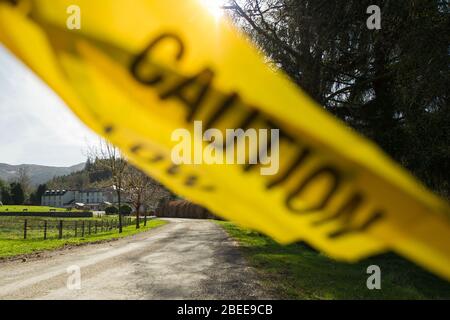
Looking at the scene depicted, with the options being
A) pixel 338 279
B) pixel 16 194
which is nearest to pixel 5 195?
pixel 16 194

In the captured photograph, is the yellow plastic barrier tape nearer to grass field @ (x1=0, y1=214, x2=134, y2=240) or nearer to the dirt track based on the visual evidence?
the dirt track

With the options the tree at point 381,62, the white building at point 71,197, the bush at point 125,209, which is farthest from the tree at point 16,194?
the tree at point 381,62

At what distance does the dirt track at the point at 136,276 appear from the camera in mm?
7797

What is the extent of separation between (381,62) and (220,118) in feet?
35.4

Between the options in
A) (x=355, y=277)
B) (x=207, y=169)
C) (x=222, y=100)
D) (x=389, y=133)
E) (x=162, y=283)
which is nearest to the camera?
(x=222, y=100)

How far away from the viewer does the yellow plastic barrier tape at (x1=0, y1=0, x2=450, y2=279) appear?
0.81 m

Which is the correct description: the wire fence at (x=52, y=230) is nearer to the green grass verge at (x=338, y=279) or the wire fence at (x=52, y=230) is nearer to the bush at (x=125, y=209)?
the green grass verge at (x=338, y=279)

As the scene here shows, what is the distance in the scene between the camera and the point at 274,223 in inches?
40.5

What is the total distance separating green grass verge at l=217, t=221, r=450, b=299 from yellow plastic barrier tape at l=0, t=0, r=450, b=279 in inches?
289

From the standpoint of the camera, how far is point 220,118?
0.92m

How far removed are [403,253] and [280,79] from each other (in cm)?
55
